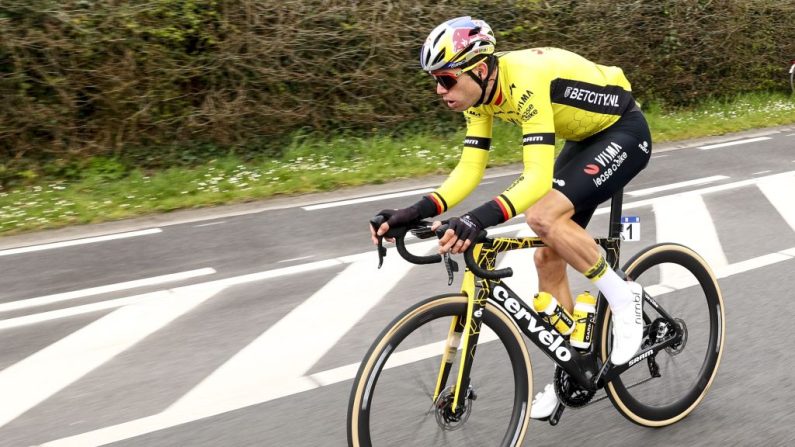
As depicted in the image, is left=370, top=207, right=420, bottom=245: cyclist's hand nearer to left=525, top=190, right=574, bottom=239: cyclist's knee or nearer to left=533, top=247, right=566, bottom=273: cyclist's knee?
left=525, top=190, right=574, bottom=239: cyclist's knee

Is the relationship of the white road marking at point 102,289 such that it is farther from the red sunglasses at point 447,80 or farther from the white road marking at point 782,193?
the white road marking at point 782,193

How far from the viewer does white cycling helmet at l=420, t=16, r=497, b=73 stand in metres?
3.20

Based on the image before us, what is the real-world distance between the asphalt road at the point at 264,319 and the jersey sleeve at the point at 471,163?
1.23 metres

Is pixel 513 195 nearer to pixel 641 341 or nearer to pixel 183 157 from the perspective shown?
pixel 641 341

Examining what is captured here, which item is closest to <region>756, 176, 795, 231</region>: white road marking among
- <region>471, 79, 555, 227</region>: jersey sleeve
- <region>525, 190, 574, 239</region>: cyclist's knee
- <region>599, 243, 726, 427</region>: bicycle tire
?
<region>599, 243, 726, 427</region>: bicycle tire

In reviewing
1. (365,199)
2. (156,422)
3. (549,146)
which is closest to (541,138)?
(549,146)

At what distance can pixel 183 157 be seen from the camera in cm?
1008

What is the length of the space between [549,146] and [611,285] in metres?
0.77

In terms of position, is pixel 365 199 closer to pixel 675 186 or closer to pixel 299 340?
pixel 675 186

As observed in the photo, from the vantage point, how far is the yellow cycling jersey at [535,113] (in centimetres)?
325

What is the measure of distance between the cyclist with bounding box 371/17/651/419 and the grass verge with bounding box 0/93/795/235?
5.31m

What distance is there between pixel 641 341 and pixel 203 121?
24.7ft

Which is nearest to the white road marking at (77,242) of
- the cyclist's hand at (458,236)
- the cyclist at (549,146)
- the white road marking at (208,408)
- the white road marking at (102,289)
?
the white road marking at (102,289)

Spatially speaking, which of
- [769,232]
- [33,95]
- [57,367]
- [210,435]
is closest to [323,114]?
[33,95]
